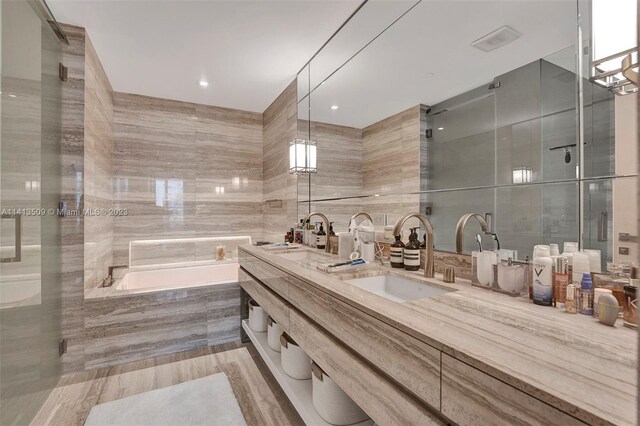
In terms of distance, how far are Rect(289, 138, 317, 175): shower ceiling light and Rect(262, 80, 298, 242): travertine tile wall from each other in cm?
23

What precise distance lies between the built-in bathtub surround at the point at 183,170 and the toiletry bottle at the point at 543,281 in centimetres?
349

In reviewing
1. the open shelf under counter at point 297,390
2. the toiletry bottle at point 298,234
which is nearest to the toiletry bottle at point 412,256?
the open shelf under counter at point 297,390

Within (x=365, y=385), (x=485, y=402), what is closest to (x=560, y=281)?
(x=485, y=402)

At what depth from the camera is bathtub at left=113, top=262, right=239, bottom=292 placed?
320cm

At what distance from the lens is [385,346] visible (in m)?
0.85

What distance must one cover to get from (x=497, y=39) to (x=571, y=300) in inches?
40.8

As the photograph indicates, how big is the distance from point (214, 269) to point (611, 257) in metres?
3.43

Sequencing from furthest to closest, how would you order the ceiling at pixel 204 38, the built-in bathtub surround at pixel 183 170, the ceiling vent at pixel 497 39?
the built-in bathtub surround at pixel 183 170, the ceiling at pixel 204 38, the ceiling vent at pixel 497 39

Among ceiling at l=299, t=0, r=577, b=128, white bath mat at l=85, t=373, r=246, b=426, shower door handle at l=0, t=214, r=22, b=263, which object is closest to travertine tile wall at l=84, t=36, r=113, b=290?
shower door handle at l=0, t=214, r=22, b=263

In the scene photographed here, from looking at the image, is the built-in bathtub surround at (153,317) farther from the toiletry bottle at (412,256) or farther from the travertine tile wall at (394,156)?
the toiletry bottle at (412,256)

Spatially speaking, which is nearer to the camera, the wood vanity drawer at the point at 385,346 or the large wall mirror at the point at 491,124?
the wood vanity drawer at the point at 385,346

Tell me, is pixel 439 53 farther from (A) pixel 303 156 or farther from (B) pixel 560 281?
(A) pixel 303 156

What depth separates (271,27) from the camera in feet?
7.14

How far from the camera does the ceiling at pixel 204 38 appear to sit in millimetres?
1984
